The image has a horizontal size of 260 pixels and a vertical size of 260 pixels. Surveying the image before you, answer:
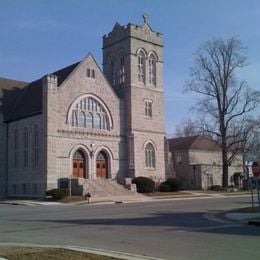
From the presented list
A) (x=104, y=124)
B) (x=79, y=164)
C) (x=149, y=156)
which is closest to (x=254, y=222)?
(x=79, y=164)

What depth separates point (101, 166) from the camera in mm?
51750

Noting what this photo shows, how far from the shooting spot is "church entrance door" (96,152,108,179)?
168 feet

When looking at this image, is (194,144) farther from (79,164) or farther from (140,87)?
(79,164)

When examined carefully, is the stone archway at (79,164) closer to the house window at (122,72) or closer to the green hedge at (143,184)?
the green hedge at (143,184)

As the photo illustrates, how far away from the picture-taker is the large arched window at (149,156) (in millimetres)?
55469

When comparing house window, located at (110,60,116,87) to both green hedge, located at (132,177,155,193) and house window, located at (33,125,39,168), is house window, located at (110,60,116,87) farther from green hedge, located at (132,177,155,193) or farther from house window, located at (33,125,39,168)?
house window, located at (33,125,39,168)

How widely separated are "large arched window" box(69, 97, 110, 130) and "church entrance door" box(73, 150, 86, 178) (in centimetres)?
295

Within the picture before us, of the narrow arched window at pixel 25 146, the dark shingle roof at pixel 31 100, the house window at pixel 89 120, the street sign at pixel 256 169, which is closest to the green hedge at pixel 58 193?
the narrow arched window at pixel 25 146

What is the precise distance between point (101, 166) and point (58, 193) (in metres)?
9.07

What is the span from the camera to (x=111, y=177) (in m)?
52.0

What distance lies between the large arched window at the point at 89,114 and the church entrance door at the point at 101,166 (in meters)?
3.03

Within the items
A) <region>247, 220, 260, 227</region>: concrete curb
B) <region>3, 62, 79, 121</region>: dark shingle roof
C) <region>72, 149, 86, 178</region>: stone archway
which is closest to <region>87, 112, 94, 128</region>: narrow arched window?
<region>72, 149, 86, 178</region>: stone archway

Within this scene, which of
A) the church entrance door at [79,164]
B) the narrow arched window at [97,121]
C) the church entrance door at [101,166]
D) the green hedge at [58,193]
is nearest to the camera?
the green hedge at [58,193]

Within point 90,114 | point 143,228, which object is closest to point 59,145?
point 90,114
